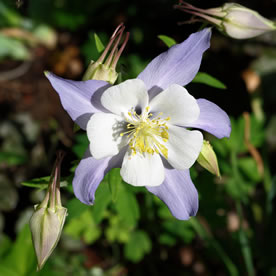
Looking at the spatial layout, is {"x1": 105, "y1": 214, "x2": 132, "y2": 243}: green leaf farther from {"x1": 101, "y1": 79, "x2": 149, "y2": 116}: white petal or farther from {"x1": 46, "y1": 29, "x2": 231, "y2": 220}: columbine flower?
{"x1": 101, "y1": 79, "x2": 149, "y2": 116}: white petal

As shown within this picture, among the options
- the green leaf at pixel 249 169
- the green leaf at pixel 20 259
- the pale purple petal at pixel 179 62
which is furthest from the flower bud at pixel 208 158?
the green leaf at pixel 20 259

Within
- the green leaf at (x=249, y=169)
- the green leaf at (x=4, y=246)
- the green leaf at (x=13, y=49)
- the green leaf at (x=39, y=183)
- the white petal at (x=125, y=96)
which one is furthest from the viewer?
the green leaf at (x=13, y=49)

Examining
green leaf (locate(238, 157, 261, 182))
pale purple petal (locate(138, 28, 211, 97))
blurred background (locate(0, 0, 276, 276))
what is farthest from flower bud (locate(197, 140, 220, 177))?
green leaf (locate(238, 157, 261, 182))

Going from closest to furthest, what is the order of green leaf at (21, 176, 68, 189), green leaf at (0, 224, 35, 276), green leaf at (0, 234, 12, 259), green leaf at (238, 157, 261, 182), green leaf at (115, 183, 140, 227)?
green leaf at (21, 176, 68, 189), green leaf at (115, 183, 140, 227), green leaf at (0, 224, 35, 276), green leaf at (238, 157, 261, 182), green leaf at (0, 234, 12, 259)

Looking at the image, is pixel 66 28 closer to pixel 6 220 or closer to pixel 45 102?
pixel 45 102

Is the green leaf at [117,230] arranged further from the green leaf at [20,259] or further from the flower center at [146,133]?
the flower center at [146,133]

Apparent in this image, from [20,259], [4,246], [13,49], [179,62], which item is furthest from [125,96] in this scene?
[13,49]

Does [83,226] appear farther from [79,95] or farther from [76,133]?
[79,95]
